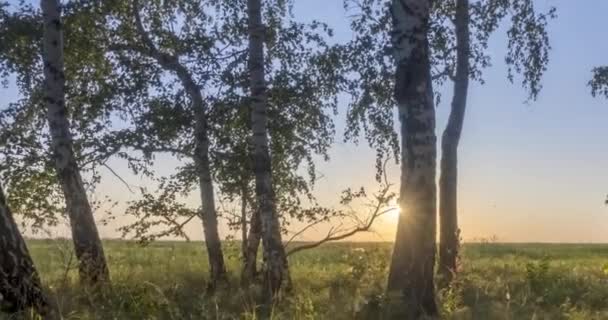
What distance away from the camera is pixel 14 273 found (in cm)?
948

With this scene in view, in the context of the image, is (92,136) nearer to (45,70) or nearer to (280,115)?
(45,70)

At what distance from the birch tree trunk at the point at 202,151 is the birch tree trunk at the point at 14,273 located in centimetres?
782

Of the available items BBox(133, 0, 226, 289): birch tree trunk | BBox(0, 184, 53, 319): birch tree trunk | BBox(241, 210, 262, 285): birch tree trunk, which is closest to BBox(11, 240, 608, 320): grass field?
BBox(241, 210, 262, 285): birch tree trunk

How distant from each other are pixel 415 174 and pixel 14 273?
217 inches

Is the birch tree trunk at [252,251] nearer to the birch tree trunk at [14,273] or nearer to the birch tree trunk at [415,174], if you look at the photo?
the birch tree trunk at [415,174]

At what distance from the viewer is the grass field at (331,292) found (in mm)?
10906

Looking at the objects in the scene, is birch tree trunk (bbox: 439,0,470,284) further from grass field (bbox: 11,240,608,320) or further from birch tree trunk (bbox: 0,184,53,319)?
birch tree trunk (bbox: 0,184,53,319)

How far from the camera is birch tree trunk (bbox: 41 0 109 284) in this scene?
15383mm

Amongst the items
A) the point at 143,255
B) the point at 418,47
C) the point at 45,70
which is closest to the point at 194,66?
the point at 45,70

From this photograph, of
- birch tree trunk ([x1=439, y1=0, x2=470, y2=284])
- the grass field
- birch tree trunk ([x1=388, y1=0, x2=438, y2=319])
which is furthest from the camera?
birch tree trunk ([x1=439, y1=0, x2=470, y2=284])

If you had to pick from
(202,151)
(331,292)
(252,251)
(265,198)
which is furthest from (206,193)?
(331,292)

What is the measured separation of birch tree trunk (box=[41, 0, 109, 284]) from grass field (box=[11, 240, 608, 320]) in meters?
0.69

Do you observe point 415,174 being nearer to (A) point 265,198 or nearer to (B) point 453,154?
(A) point 265,198

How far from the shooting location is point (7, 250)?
9391mm
